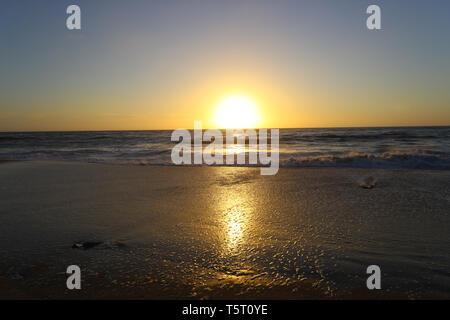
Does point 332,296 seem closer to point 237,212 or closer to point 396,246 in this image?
point 396,246

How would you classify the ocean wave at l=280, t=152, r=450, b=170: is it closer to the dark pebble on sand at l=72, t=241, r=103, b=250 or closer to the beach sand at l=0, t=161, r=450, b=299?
the beach sand at l=0, t=161, r=450, b=299

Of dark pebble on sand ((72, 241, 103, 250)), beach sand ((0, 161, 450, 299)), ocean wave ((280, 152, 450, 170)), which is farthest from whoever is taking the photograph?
ocean wave ((280, 152, 450, 170))

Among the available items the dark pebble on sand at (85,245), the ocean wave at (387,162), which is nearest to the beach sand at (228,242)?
the dark pebble on sand at (85,245)

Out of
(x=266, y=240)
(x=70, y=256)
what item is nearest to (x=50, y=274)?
(x=70, y=256)

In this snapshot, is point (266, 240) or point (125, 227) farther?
point (125, 227)

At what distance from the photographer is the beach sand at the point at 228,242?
7.45 ft

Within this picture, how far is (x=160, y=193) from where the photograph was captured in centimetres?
573

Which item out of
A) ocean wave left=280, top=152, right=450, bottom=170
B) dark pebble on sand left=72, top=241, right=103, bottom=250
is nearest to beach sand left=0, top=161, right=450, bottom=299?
dark pebble on sand left=72, top=241, right=103, bottom=250

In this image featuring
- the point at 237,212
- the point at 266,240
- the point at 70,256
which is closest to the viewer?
the point at 70,256

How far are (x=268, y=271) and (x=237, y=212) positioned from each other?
1.86 meters

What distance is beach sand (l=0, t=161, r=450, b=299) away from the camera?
2271mm

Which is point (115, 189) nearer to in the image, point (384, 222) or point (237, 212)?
point (237, 212)

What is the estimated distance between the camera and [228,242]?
315 cm
